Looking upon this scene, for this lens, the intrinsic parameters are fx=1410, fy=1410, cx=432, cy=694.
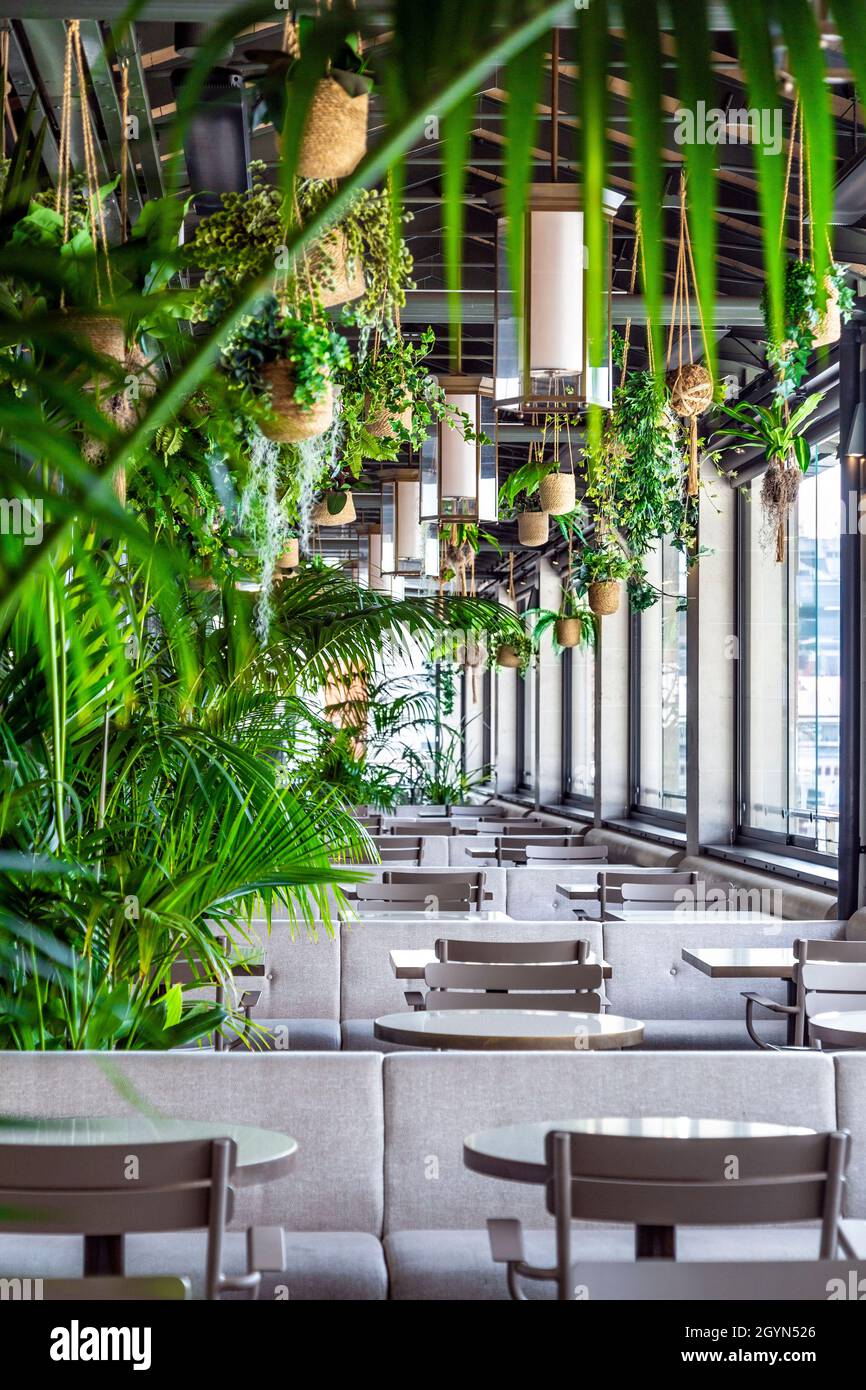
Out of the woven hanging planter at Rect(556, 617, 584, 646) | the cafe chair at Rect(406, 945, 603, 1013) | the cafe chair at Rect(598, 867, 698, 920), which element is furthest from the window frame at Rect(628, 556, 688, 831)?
the cafe chair at Rect(406, 945, 603, 1013)

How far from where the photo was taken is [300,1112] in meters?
3.28

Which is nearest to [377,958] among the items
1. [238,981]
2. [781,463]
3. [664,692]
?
[238,981]

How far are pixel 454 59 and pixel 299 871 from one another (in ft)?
9.88

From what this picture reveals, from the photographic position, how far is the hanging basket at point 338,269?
97.1 inches

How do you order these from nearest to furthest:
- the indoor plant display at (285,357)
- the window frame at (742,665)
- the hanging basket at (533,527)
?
1. the indoor plant display at (285,357)
2. the hanging basket at (533,527)
3. the window frame at (742,665)

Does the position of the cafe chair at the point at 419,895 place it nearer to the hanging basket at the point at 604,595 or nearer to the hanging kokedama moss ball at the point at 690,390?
the hanging basket at the point at 604,595

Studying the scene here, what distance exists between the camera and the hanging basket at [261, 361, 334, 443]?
237 centimetres

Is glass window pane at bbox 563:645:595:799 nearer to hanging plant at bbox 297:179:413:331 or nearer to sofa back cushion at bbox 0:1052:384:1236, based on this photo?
sofa back cushion at bbox 0:1052:384:1236

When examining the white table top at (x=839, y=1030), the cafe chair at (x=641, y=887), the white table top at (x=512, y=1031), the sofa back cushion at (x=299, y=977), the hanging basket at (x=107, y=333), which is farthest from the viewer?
the cafe chair at (x=641, y=887)

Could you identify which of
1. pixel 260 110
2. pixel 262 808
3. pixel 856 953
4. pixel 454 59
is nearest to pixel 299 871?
pixel 262 808

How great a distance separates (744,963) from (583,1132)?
2802mm

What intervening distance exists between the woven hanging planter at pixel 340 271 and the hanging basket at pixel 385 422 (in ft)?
11.2

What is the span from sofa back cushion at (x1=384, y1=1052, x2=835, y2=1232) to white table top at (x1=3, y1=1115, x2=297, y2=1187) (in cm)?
61

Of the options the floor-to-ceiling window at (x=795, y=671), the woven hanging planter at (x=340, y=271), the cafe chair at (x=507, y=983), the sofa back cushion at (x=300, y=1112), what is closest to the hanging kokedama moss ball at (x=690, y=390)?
the floor-to-ceiling window at (x=795, y=671)
